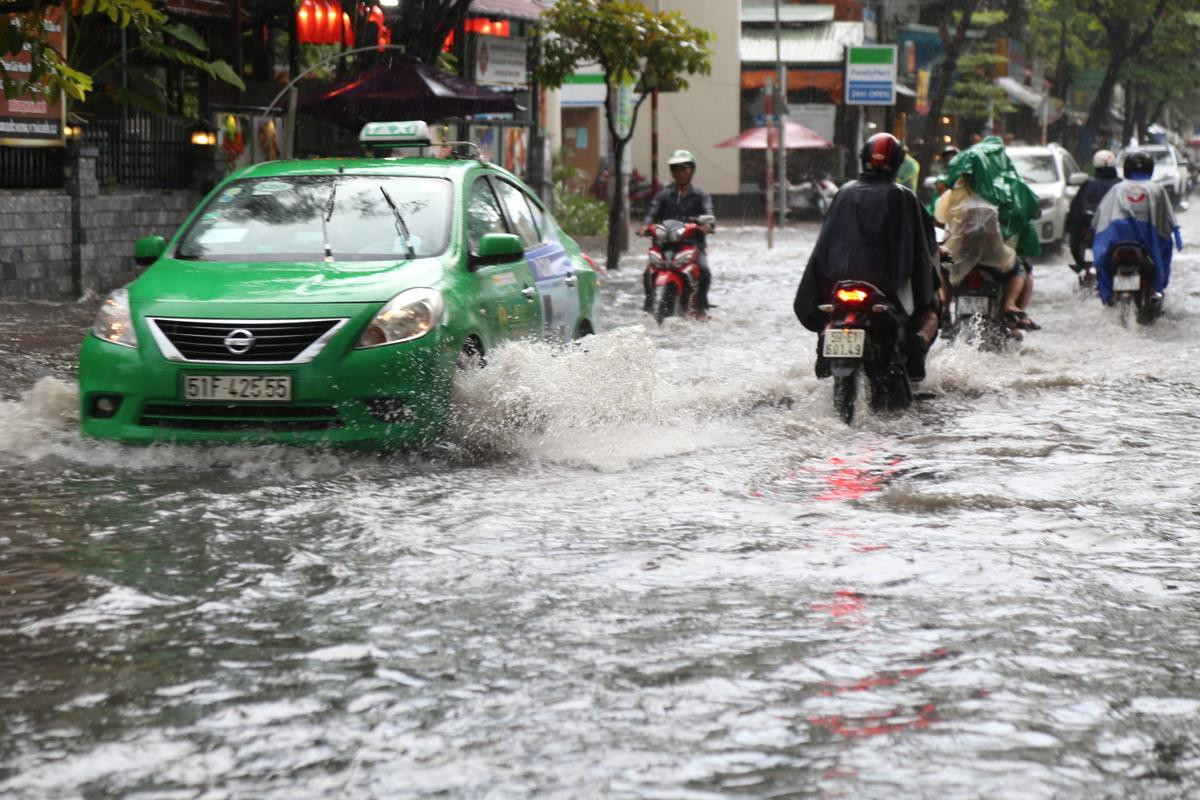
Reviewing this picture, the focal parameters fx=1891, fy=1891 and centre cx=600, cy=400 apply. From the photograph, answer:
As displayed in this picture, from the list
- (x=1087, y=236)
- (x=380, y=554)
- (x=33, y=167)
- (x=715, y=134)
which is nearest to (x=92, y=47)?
(x=33, y=167)

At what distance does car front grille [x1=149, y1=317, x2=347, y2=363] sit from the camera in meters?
8.29

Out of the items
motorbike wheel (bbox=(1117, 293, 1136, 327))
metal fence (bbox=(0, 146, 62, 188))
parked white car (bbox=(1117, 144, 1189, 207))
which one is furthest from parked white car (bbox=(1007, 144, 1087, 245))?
parked white car (bbox=(1117, 144, 1189, 207))

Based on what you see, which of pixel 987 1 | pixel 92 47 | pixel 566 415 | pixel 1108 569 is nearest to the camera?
pixel 1108 569

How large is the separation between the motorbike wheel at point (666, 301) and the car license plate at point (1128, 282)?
386 centimetres

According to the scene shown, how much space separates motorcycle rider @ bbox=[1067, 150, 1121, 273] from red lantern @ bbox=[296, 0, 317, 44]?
10.8 metres

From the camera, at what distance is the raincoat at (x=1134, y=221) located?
52.3 feet

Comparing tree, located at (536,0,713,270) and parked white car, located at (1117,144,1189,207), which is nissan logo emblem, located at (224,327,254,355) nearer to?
tree, located at (536,0,713,270)

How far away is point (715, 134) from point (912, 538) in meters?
40.9

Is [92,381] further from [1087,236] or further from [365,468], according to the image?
[1087,236]

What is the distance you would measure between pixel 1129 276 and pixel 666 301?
4047 mm

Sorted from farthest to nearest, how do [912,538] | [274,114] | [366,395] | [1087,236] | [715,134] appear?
[715,134] → [274,114] → [1087,236] → [366,395] → [912,538]

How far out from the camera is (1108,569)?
6434mm

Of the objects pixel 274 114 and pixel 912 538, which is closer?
pixel 912 538

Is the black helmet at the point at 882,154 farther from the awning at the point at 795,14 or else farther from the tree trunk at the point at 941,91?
the awning at the point at 795,14
